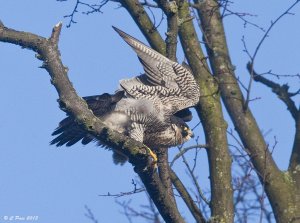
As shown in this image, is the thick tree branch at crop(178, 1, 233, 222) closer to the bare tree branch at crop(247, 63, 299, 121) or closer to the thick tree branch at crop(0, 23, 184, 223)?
the bare tree branch at crop(247, 63, 299, 121)

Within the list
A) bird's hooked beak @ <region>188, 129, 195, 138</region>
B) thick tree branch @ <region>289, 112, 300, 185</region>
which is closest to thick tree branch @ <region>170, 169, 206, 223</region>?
bird's hooked beak @ <region>188, 129, 195, 138</region>

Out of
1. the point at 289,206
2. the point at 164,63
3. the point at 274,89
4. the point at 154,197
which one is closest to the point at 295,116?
the point at 274,89

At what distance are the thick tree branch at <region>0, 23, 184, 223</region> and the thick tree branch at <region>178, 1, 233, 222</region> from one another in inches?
55.1

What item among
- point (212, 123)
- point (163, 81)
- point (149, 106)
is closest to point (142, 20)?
point (163, 81)

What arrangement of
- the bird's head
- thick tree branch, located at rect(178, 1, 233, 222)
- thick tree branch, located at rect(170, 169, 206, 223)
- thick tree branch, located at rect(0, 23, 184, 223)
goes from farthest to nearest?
the bird's head < thick tree branch, located at rect(178, 1, 233, 222) < thick tree branch, located at rect(170, 169, 206, 223) < thick tree branch, located at rect(0, 23, 184, 223)

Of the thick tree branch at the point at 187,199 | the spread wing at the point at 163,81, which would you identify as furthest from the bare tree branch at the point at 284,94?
the thick tree branch at the point at 187,199

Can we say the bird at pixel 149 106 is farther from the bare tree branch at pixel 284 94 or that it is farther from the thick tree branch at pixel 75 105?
the thick tree branch at pixel 75 105

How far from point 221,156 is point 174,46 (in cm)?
127

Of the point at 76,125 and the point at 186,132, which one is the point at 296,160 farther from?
the point at 76,125

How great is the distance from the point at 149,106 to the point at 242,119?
1.75 meters

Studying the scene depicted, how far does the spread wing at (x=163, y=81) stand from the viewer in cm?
875

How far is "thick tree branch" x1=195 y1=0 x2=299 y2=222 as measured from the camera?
9.13 metres

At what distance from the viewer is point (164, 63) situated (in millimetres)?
8773

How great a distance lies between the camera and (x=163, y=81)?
29.0 feet
